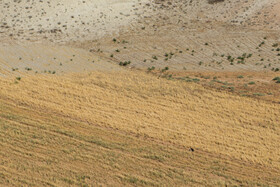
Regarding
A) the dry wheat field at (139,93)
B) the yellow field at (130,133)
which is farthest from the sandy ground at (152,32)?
the yellow field at (130,133)

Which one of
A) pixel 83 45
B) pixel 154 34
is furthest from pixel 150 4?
pixel 83 45

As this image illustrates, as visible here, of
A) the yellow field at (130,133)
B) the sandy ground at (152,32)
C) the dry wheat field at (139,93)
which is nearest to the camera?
the yellow field at (130,133)

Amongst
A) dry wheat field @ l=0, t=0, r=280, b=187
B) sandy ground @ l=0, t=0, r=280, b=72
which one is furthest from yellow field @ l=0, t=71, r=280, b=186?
sandy ground @ l=0, t=0, r=280, b=72

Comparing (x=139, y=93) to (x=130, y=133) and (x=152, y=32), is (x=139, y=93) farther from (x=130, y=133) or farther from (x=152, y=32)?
(x=152, y=32)

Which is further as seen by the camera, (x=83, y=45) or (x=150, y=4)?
(x=150, y=4)

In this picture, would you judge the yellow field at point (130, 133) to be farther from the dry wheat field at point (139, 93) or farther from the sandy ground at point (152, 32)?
the sandy ground at point (152, 32)

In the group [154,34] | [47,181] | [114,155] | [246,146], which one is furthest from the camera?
[154,34]

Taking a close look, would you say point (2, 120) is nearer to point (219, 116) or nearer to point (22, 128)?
point (22, 128)
